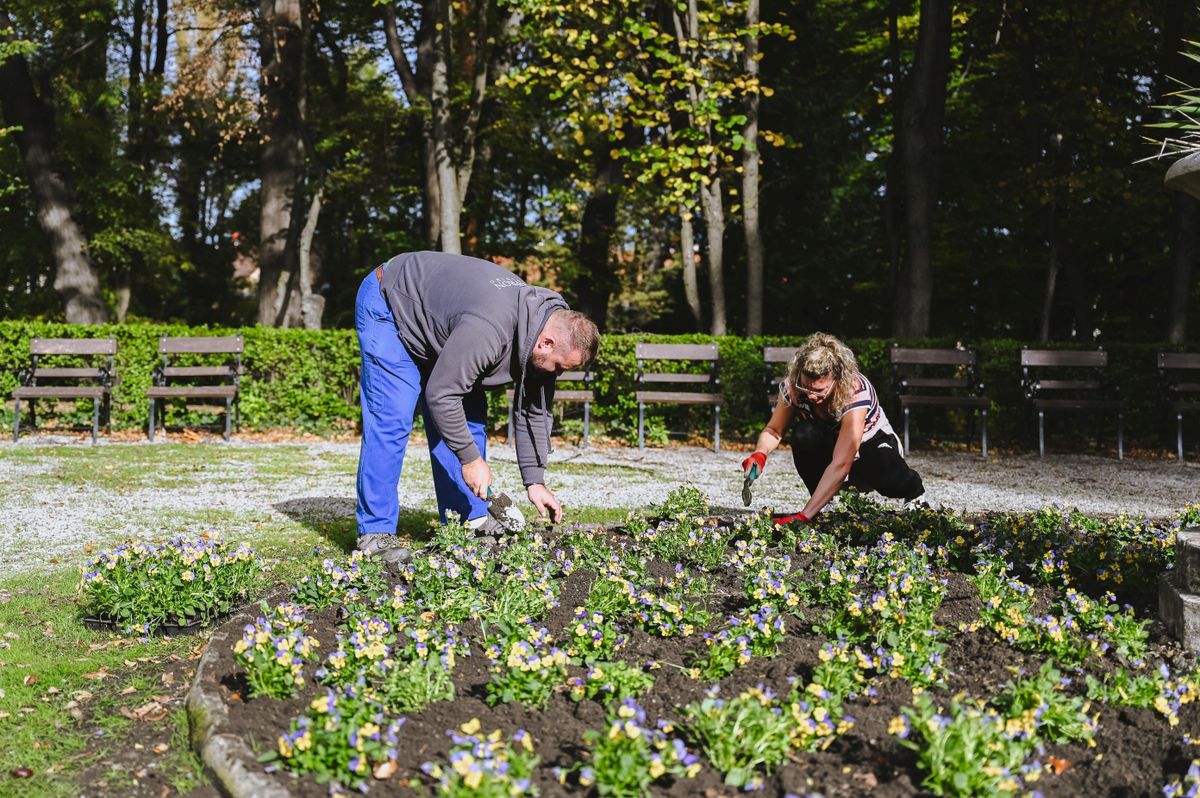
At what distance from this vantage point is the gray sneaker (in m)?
4.93

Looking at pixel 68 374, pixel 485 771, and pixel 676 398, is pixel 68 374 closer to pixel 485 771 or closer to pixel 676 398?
pixel 676 398

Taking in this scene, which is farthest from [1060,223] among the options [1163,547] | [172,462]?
[172,462]

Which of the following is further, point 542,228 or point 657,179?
point 542,228

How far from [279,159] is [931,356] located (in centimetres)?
1000

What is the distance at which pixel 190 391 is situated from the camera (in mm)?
11586

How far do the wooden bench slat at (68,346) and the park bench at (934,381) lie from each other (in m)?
9.05

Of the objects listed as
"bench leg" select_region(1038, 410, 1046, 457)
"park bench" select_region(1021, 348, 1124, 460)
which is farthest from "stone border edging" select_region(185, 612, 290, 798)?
"park bench" select_region(1021, 348, 1124, 460)

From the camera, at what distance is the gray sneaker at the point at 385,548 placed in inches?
194

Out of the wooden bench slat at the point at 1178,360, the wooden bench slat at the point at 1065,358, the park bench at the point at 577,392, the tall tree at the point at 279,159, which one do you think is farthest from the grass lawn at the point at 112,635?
the wooden bench slat at the point at 1178,360

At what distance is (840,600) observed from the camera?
4109mm

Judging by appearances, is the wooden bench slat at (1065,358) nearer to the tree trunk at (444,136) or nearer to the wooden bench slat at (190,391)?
the tree trunk at (444,136)

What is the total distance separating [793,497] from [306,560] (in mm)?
4153

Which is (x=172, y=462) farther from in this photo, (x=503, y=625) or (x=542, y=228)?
(x=542, y=228)

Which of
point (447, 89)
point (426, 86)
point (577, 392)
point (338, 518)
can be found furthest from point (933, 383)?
point (426, 86)
